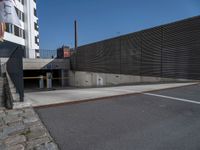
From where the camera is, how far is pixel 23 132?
2.74 metres

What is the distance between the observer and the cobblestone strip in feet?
7.59

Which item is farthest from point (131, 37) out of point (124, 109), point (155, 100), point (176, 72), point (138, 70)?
point (124, 109)

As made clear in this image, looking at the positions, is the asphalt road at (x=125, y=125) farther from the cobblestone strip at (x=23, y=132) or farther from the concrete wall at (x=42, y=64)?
the concrete wall at (x=42, y=64)

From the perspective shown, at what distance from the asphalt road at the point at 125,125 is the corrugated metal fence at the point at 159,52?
24.4ft

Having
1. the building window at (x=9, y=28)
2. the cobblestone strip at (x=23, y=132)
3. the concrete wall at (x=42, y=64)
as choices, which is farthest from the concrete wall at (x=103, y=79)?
the cobblestone strip at (x=23, y=132)

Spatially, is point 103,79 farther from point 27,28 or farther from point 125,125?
point 27,28

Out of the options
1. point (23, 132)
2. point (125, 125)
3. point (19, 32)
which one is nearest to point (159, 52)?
point (125, 125)

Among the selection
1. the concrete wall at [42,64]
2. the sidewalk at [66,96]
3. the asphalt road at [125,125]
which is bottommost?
the asphalt road at [125,125]

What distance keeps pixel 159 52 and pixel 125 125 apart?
10.8m

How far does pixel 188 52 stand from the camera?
1113cm

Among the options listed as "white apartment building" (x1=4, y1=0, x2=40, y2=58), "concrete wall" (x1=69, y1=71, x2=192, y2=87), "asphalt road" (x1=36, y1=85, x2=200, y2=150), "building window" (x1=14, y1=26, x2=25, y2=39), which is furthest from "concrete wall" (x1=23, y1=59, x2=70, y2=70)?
"asphalt road" (x1=36, y1=85, x2=200, y2=150)

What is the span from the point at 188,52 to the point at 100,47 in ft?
34.7

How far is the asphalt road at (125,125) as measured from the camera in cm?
240

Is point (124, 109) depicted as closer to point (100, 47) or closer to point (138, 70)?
point (138, 70)
